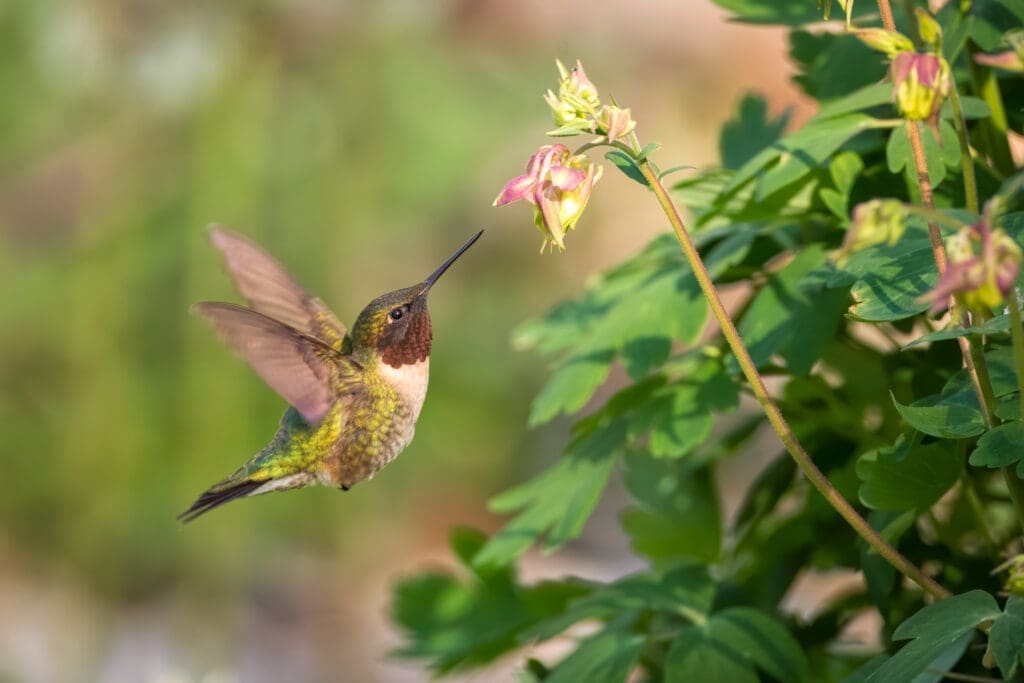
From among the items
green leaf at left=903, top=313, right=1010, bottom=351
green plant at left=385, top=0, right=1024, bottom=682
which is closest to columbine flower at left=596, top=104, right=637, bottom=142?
green plant at left=385, top=0, right=1024, bottom=682

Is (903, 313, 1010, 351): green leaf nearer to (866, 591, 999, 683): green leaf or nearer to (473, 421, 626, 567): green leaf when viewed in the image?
(866, 591, 999, 683): green leaf

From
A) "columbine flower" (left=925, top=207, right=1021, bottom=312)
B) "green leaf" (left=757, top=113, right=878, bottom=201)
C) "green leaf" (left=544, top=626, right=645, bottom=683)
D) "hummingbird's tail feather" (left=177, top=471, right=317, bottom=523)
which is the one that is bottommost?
"green leaf" (left=544, top=626, right=645, bottom=683)

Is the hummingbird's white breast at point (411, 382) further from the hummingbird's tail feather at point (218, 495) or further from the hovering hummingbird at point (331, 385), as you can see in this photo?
the hummingbird's tail feather at point (218, 495)

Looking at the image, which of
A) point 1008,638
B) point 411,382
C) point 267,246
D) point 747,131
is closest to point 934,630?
point 1008,638

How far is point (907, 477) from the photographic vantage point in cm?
128

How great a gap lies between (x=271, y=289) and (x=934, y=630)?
41.7 inches

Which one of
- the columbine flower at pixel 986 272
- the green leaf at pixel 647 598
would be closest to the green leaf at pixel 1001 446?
the columbine flower at pixel 986 272

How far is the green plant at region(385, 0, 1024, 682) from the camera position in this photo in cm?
120

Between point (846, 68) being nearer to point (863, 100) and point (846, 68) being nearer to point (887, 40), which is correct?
point (863, 100)

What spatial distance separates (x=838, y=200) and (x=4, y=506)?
14.8 ft

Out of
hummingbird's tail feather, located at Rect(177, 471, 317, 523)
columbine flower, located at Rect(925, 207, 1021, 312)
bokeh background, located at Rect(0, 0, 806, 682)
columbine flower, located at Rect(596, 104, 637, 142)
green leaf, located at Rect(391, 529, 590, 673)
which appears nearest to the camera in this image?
columbine flower, located at Rect(925, 207, 1021, 312)

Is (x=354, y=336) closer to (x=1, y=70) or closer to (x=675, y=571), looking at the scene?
(x=675, y=571)

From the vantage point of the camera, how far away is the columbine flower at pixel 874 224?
96 cm

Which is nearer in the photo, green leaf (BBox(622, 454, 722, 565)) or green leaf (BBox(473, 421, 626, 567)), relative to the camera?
green leaf (BBox(473, 421, 626, 567))
